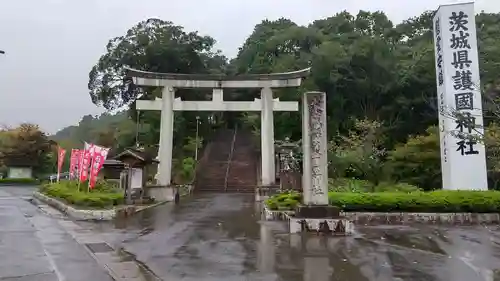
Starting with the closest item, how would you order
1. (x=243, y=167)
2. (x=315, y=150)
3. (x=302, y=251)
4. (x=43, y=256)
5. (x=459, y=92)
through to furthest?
(x=43, y=256)
(x=302, y=251)
(x=315, y=150)
(x=459, y=92)
(x=243, y=167)

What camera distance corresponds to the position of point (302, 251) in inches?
368

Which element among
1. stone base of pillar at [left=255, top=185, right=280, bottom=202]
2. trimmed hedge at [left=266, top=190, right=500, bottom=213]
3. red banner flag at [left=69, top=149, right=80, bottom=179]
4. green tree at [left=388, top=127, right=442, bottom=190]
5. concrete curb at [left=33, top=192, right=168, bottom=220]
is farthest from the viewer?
stone base of pillar at [left=255, top=185, right=280, bottom=202]

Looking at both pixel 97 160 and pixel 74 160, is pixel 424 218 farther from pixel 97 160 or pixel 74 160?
pixel 74 160

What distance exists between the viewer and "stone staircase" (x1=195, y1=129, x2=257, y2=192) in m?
34.0

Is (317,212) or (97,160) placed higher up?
(97,160)

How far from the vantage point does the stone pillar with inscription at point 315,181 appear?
12.0 meters

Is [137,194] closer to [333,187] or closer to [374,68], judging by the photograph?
[333,187]

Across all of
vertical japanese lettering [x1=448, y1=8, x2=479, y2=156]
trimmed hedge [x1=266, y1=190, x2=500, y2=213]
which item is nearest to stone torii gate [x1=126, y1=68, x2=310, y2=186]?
vertical japanese lettering [x1=448, y1=8, x2=479, y2=156]

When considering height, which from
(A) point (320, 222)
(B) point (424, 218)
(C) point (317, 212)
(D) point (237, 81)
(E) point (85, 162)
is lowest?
(B) point (424, 218)

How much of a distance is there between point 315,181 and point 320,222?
1180 mm

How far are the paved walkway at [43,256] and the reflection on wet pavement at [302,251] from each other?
1.00 m

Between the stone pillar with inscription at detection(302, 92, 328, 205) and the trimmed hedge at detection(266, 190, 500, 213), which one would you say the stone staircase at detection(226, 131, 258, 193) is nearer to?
the trimmed hedge at detection(266, 190, 500, 213)

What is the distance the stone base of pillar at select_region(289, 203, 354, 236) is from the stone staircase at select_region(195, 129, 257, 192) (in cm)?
2076

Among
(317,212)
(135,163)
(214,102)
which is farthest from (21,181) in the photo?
(317,212)
